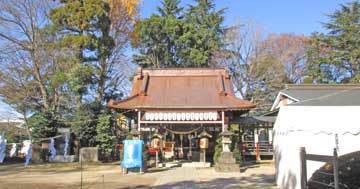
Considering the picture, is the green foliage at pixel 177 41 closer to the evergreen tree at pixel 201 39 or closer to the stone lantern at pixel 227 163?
the evergreen tree at pixel 201 39

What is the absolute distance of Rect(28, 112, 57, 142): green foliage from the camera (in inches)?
933

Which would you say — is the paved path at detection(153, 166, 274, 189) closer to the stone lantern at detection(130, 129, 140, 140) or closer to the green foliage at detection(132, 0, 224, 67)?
the stone lantern at detection(130, 129, 140, 140)

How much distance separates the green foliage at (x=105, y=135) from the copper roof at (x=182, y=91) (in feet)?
12.7

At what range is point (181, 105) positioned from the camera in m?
18.8

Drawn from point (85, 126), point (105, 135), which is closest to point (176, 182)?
point (105, 135)

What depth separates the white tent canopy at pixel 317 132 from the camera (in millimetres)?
8211

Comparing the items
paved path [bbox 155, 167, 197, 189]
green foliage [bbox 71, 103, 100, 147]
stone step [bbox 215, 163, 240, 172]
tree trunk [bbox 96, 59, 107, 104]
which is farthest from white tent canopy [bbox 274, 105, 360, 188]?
tree trunk [bbox 96, 59, 107, 104]

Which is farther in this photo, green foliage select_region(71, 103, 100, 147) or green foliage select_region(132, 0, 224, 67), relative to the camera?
green foliage select_region(132, 0, 224, 67)

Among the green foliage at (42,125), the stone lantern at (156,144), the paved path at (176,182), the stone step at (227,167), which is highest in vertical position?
the green foliage at (42,125)

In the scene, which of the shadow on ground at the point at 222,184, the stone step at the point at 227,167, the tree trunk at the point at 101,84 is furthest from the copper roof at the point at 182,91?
the tree trunk at the point at 101,84

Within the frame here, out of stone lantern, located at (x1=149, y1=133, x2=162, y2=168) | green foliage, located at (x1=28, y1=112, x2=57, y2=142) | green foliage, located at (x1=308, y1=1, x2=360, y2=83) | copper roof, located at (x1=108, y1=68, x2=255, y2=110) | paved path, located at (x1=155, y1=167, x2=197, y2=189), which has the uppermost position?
green foliage, located at (x1=308, y1=1, x2=360, y2=83)

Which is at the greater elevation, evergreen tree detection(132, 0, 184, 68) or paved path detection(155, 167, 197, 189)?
evergreen tree detection(132, 0, 184, 68)

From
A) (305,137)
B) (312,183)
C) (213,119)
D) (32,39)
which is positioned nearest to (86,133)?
(32,39)

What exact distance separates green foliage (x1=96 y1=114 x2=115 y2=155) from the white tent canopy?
16383mm
